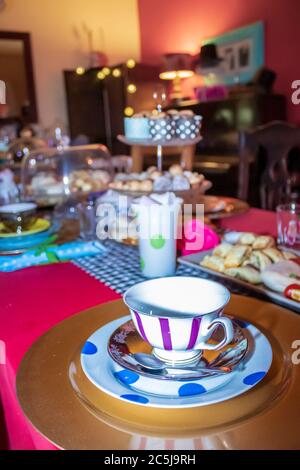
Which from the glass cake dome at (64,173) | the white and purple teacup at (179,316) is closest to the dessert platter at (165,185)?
the glass cake dome at (64,173)

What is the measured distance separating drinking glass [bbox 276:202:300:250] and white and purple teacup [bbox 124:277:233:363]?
0.49 meters

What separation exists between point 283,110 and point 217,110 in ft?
1.80

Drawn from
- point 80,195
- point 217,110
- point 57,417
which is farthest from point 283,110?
point 57,417

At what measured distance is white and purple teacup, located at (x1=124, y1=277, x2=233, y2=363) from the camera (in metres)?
0.44

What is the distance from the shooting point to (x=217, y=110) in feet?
11.9

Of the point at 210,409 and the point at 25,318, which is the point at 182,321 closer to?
the point at 210,409

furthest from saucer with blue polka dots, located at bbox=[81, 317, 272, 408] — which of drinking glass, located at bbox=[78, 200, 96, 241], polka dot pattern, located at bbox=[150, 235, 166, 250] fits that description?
drinking glass, located at bbox=[78, 200, 96, 241]

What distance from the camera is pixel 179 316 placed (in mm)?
468

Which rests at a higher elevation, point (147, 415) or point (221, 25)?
point (221, 25)

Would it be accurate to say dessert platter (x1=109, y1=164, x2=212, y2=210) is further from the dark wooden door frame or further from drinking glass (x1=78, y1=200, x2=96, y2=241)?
the dark wooden door frame

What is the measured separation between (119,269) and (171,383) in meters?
0.45

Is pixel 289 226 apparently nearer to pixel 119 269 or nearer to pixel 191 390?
pixel 119 269

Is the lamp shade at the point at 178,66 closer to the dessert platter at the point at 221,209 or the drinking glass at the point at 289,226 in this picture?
the dessert platter at the point at 221,209

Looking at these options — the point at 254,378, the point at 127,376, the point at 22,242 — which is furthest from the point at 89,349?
the point at 22,242
